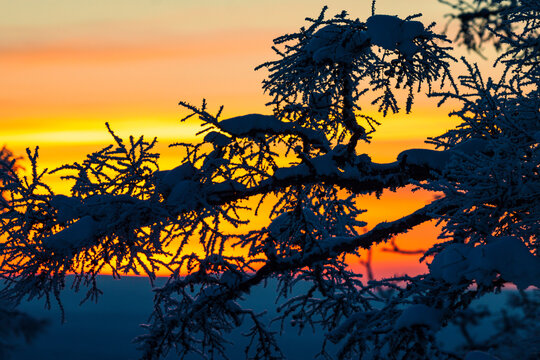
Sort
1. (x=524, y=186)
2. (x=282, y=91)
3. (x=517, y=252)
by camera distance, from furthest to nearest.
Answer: (x=282, y=91) → (x=524, y=186) → (x=517, y=252)

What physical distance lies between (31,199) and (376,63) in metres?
4.14

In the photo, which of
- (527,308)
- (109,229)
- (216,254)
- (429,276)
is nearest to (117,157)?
(109,229)

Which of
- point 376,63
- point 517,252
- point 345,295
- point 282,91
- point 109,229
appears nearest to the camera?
point 517,252

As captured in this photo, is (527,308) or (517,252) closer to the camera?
(517,252)

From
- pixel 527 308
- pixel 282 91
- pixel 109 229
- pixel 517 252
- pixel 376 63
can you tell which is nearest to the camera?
pixel 517 252

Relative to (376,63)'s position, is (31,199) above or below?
below

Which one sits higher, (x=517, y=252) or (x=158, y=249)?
(x=158, y=249)

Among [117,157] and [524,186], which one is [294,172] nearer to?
[117,157]

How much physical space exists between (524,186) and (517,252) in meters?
0.69

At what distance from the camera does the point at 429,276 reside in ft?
19.7

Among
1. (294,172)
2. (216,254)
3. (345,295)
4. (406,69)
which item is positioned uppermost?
(406,69)

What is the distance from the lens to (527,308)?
21.8 metres

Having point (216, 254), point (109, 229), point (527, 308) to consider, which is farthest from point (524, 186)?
point (527, 308)

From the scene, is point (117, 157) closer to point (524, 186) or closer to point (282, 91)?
point (282, 91)
